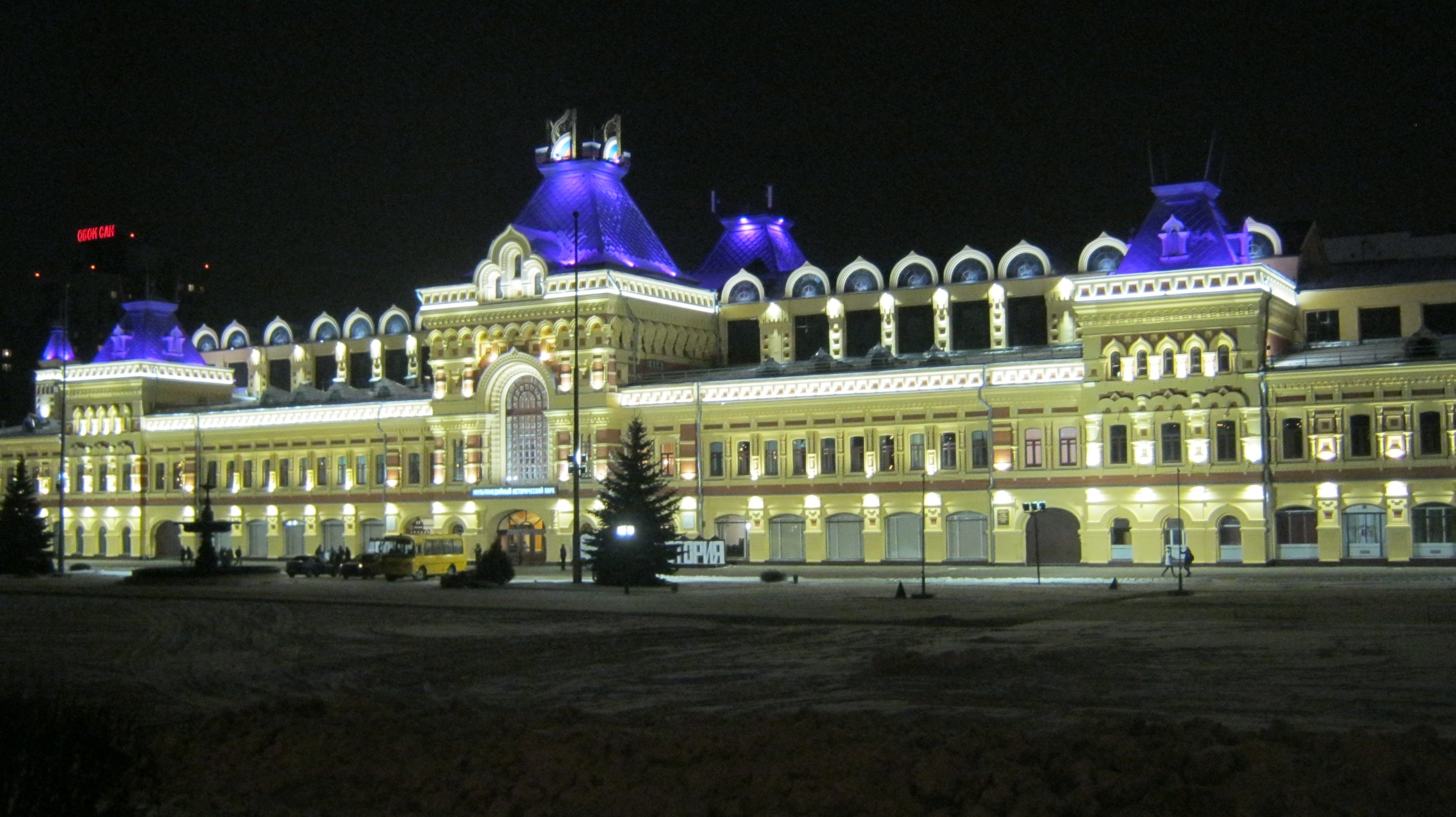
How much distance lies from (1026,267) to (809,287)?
11212 millimetres

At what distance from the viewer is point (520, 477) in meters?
80.1

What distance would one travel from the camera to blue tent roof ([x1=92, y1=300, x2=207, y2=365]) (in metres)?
96.9

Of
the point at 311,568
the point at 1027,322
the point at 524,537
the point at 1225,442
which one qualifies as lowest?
the point at 311,568

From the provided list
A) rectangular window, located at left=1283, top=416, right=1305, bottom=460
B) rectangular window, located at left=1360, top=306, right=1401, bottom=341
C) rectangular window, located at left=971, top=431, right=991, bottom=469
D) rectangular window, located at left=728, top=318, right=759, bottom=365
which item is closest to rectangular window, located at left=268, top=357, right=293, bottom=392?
rectangular window, located at left=728, top=318, right=759, bottom=365

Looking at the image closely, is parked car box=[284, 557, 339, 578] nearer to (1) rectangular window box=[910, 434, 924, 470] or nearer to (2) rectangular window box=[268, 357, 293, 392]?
(1) rectangular window box=[910, 434, 924, 470]

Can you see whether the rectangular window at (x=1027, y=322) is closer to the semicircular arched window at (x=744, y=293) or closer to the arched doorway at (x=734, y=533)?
the semicircular arched window at (x=744, y=293)

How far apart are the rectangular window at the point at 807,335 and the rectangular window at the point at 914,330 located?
4045 millimetres

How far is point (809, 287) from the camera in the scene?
82.3 m

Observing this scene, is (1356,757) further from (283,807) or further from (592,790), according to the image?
(283,807)

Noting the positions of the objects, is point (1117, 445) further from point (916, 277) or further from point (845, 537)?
point (916, 277)

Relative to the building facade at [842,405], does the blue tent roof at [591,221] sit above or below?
above

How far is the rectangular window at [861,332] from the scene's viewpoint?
80.3 metres

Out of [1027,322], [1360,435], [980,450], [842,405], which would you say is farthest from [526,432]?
[1360,435]

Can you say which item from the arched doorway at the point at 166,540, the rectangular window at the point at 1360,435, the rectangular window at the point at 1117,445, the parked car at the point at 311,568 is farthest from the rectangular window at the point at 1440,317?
the arched doorway at the point at 166,540
